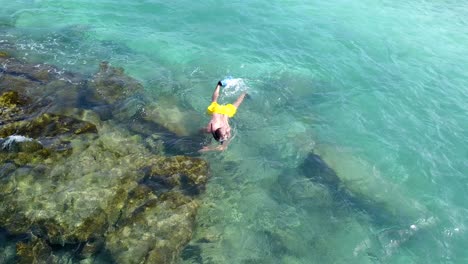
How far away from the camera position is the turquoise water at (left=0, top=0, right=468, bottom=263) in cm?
944

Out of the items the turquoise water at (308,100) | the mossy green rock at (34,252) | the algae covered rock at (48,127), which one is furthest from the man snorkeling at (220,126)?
the mossy green rock at (34,252)

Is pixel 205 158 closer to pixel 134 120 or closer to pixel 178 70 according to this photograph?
pixel 134 120

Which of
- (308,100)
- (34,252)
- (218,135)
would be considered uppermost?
(218,135)

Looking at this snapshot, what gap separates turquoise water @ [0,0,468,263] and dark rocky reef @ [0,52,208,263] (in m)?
0.91

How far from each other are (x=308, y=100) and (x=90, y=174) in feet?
28.8

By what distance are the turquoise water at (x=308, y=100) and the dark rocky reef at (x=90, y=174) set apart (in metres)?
0.91

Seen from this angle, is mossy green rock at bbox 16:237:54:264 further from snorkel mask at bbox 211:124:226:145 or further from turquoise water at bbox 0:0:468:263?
snorkel mask at bbox 211:124:226:145

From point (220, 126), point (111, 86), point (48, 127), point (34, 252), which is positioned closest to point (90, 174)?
point (34, 252)

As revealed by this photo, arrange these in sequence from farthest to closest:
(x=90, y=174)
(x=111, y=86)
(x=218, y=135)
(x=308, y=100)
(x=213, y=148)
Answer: (x=308, y=100) → (x=111, y=86) → (x=213, y=148) → (x=218, y=135) → (x=90, y=174)

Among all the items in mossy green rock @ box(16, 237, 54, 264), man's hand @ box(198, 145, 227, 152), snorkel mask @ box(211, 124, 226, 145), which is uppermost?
snorkel mask @ box(211, 124, 226, 145)

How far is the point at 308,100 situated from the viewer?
14453 millimetres

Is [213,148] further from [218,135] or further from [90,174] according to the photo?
[90,174]

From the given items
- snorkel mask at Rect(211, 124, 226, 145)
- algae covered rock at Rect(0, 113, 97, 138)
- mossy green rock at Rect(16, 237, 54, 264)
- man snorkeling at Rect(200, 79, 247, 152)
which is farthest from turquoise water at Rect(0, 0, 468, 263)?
algae covered rock at Rect(0, 113, 97, 138)

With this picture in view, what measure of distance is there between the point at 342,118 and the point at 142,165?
25.5ft
